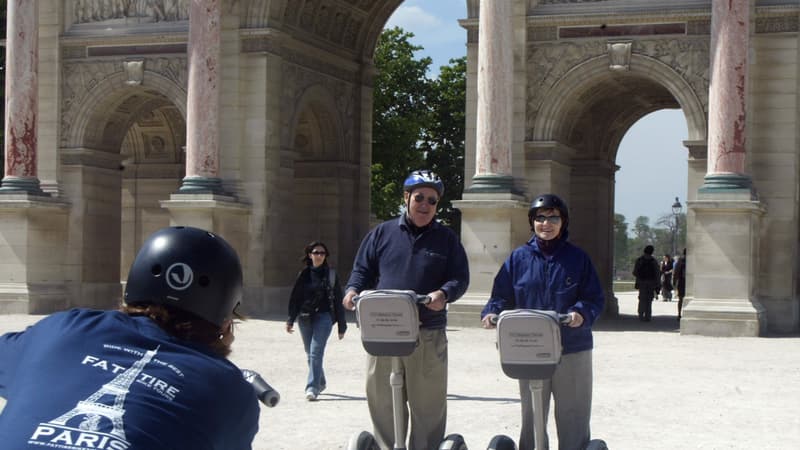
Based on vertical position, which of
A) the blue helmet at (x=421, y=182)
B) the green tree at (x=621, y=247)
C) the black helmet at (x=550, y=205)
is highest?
the blue helmet at (x=421, y=182)

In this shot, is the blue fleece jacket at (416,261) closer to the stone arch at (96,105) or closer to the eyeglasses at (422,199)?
the eyeglasses at (422,199)

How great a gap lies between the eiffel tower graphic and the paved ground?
7.37 metres

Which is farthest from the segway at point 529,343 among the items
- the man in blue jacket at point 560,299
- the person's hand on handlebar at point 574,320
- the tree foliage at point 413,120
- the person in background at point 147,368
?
the tree foliage at point 413,120

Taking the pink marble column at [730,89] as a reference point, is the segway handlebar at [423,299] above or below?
below

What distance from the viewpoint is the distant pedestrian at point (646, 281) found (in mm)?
28906

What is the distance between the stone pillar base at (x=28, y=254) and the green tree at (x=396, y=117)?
21886mm

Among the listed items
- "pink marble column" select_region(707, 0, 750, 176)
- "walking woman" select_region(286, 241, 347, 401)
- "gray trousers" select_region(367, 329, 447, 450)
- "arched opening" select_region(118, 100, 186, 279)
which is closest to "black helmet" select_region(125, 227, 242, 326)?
"gray trousers" select_region(367, 329, 447, 450)

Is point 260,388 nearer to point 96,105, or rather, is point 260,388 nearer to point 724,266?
point 724,266

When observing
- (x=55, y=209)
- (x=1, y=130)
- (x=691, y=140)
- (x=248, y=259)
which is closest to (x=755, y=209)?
(x=691, y=140)

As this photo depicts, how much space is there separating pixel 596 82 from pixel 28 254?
12998 millimetres

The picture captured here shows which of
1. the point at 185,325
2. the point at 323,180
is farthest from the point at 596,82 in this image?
the point at 185,325

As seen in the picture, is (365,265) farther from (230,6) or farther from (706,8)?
(230,6)

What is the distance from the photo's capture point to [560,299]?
25.5ft

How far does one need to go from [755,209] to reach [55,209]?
1556 centimetres
